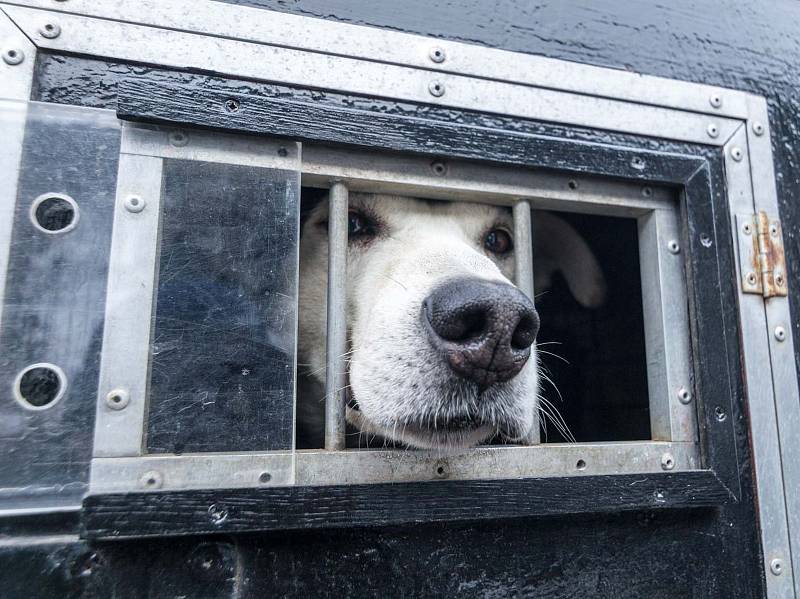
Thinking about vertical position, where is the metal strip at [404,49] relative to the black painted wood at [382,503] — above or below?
above

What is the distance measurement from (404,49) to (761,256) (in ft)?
3.27

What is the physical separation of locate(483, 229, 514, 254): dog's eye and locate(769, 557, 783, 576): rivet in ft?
3.56

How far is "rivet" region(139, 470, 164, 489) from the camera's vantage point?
0.99m

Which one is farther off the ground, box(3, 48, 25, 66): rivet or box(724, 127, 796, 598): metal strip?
box(3, 48, 25, 66): rivet

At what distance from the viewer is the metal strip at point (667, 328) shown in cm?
137

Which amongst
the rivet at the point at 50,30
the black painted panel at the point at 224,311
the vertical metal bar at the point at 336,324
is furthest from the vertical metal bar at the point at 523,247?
the rivet at the point at 50,30

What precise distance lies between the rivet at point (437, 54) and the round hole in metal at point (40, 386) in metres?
0.97

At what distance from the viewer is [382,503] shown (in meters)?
1.09

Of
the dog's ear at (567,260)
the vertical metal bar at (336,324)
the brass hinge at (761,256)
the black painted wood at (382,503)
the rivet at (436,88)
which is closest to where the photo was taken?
the black painted wood at (382,503)

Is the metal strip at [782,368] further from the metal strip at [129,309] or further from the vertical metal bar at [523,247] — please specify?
the metal strip at [129,309]

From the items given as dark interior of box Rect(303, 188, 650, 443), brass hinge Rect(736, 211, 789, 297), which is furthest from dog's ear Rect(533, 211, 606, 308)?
brass hinge Rect(736, 211, 789, 297)

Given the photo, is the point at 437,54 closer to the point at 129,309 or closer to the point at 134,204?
the point at 134,204

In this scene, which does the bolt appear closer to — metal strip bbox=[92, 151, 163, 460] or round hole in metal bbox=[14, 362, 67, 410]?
metal strip bbox=[92, 151, 163, 460]

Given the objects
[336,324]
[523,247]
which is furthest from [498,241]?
[336,324]
